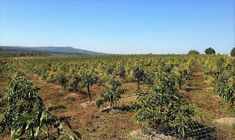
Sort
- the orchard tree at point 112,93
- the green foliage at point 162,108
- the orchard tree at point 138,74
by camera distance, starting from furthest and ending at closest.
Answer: the orchard tree at point 138,74 < the orchard tree at point 112,93 < the green foliage at point 162,108

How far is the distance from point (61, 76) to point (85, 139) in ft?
81.4

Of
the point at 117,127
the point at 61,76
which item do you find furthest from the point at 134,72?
the point at 117,127

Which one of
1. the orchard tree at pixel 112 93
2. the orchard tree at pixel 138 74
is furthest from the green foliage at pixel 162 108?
the orchard tree at pixel 138 74

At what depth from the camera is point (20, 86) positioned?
15.1 m

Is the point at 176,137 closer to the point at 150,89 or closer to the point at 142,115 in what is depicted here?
the point at 142,115

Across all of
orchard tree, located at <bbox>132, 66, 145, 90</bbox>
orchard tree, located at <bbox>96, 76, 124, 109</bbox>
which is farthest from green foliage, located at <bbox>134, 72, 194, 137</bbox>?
orchard tree, located at <bbox>132, 66, 145, 90</bbox>

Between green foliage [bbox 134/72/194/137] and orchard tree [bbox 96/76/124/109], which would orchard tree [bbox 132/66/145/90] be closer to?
orchard tree [bbox 96/76/124/109]

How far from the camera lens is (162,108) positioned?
1603cm

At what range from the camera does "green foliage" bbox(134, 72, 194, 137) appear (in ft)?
50.4

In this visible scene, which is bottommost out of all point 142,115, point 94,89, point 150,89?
point 94,89

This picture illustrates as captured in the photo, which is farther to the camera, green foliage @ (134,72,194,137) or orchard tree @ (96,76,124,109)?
orchard tree @ (96,76,124,109)

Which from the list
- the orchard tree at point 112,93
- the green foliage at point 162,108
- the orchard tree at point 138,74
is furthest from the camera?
the orchard tree at point 138,74

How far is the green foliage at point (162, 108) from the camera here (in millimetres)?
15375

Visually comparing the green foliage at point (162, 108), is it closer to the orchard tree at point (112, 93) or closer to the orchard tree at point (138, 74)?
the orchard tree at point (112, 93)
